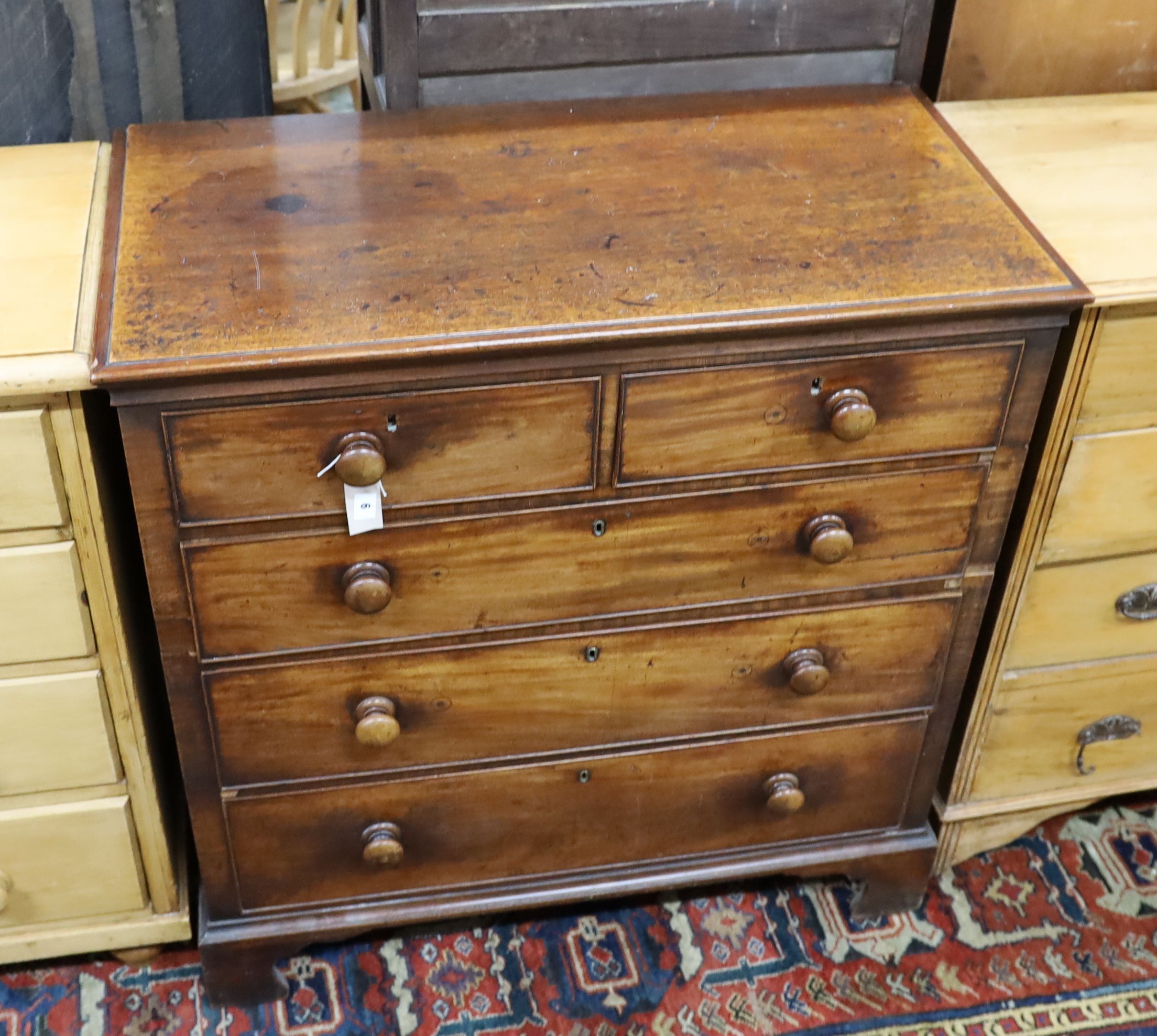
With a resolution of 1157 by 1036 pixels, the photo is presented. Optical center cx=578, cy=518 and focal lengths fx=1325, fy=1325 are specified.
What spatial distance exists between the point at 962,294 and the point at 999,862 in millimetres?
1002

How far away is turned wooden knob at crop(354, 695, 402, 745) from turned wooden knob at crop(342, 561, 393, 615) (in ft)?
0.49

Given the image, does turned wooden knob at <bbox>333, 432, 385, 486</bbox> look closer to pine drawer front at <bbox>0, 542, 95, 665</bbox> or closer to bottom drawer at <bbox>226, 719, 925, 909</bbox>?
pine drawer front at <bbox>0, 542, 95, 665</bbox>

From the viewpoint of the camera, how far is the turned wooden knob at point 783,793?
165 cm

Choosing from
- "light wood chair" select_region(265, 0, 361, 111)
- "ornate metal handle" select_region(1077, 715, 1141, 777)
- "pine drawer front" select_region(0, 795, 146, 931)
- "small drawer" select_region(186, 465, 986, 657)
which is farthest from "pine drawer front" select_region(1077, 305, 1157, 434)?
"light wood chair" select_region(265, 0, 361, 111)

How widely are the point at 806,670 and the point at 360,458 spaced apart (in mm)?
597

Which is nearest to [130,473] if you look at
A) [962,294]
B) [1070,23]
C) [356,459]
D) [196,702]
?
[356,459]

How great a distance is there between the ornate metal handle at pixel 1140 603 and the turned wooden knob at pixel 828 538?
0.44 metres

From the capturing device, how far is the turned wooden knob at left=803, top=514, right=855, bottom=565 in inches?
55.4

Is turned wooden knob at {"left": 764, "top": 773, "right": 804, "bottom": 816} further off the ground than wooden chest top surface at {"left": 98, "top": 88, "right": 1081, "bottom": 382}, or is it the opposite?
wooden chest top surface at {"left": 98, "top": 88, "right": 1081, "bottom": 382}

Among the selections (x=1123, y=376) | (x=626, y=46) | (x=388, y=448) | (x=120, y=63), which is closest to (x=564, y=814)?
(x=388, y=448)

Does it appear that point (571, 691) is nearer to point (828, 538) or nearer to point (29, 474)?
point (828, 538)

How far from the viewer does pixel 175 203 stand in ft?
4.52

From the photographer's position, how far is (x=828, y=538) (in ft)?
4.62

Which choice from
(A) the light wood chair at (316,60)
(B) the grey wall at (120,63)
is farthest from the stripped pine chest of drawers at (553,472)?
(A) the light wood chair at (316,60)
